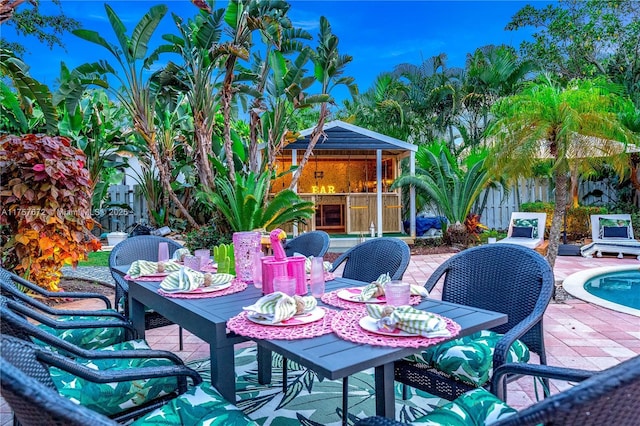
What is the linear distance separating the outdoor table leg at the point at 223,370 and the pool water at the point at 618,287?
507 cm

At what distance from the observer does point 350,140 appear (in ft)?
35.5

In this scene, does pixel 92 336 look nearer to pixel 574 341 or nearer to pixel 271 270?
pixel 271 270

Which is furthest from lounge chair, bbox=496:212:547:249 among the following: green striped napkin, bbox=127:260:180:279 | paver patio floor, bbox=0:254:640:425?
green striped napkin, bbox=127:260:180:279

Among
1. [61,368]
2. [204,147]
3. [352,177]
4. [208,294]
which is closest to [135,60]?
[204,147]

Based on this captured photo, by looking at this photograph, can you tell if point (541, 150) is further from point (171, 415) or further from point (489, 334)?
point (171, 415)

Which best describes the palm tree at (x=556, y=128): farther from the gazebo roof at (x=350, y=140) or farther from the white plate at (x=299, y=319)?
the gazebo roof at (x=350, y=140)

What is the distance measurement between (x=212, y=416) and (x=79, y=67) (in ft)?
20.2

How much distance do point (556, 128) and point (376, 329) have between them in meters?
4.48

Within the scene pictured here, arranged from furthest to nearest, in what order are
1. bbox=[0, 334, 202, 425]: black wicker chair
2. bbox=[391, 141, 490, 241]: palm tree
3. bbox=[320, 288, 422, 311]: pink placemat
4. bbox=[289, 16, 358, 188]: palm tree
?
bbox=[391, 141, 490, 241]: palm tree, bbox=[289, 16, 358, 188]: palm tree, bbox=[320, 288, 422, 311]: pink placemat, bbox=[0, 334, 202, 425]: black wicker chair

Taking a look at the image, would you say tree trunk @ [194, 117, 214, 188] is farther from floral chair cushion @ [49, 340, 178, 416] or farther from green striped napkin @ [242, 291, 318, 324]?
green striped napkin @ [242, 291, 318, 324]

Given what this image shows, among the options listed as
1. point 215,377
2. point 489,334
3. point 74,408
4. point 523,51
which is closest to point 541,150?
point 489,334

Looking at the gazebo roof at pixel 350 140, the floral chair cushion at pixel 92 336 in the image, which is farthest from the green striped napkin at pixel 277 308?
the gazebo roof at pixel 350 140

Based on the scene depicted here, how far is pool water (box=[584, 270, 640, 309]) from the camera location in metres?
5.17

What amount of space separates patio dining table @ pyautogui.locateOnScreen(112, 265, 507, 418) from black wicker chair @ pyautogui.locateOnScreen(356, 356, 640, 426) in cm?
41
